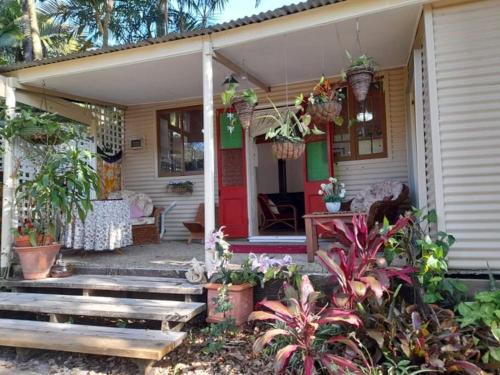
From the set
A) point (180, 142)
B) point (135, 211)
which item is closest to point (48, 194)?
point (135, 211)

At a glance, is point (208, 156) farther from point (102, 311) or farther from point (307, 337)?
point (307, 337)

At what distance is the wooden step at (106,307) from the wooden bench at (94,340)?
0.16 m

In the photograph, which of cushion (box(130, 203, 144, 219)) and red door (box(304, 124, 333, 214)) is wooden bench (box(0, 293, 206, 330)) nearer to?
cushion (box(130, 203, 144, 219))

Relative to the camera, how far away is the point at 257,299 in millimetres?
3680

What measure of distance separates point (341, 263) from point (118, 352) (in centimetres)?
169

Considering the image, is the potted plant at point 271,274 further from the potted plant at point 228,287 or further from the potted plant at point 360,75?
the potted plant at point 360,75

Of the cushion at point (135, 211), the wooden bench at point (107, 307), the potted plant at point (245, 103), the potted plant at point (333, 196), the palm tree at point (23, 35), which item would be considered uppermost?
the palm tree at point (23, 35)

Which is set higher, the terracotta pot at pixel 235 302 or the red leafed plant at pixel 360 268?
the red leafed plant at pixel 360 268

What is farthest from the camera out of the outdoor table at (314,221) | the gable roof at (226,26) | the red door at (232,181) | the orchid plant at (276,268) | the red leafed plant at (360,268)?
the red door at (232,181)

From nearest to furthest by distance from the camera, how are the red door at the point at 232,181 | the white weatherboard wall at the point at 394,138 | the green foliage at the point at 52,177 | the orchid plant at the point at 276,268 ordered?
1. the orchid plant at the point at 276,268
2. the green foliage at the point at 52,177
3. the white weatherboard wall at the point at 394,138
4. the red door at the point at 232,181

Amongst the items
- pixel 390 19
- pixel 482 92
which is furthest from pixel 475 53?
pixel 390 19

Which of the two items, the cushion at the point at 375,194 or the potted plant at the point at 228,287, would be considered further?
the cushion at the point at 375,194

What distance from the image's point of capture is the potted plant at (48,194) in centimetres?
418

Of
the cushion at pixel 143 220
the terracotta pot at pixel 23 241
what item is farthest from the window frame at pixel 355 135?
the terracotta pot at pixel 23 241
